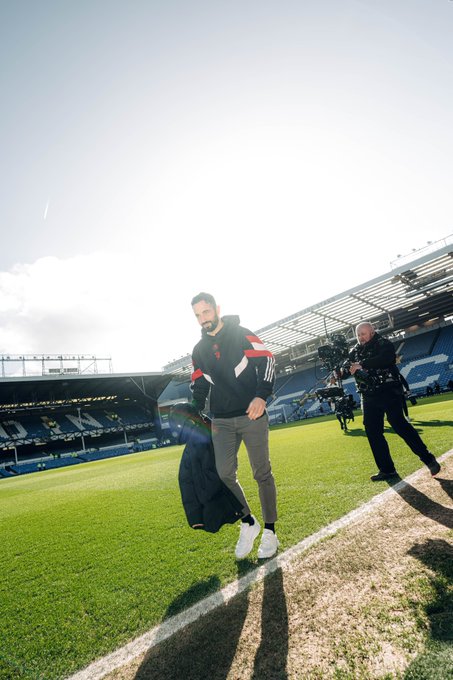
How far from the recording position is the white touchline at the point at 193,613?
1440 mm

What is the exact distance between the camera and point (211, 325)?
277 centimetres

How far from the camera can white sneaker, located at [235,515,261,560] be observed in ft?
7.66

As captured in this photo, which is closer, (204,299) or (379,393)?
(204,299)

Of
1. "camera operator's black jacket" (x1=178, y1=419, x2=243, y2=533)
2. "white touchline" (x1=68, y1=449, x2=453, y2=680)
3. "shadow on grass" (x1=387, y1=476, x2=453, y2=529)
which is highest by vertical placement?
"camera operator's black jacket" (x1=178, y1=419, x2=243, y2=533)

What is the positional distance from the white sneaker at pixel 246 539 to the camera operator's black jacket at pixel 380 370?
205 centimetres

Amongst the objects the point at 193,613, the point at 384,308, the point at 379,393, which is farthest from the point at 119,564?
the point at 384,308

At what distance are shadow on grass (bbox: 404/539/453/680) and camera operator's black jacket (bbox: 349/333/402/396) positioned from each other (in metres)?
2.00

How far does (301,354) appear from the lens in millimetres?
35781

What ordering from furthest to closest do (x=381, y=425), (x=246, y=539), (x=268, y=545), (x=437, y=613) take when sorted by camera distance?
1. (x=381, y=425)
2. (x=246, y=539)
3. (x=268, y=545)
4. (x=437, y=613)

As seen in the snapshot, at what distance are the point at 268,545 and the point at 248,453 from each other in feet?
1.99

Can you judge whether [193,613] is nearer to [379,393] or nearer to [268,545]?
[268,545]

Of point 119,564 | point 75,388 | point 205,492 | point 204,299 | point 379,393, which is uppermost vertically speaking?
point 75,388

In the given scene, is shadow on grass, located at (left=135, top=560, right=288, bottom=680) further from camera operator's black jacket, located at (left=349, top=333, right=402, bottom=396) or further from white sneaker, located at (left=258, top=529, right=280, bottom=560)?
camera operator's black jacket, located at (left=349, top=333, right=402, bottom=396)

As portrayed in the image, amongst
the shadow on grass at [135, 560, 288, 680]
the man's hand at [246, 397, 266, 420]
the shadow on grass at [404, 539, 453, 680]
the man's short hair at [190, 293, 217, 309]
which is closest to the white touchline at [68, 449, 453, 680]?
the shadow on grass at [135, 560, 288, 680]
